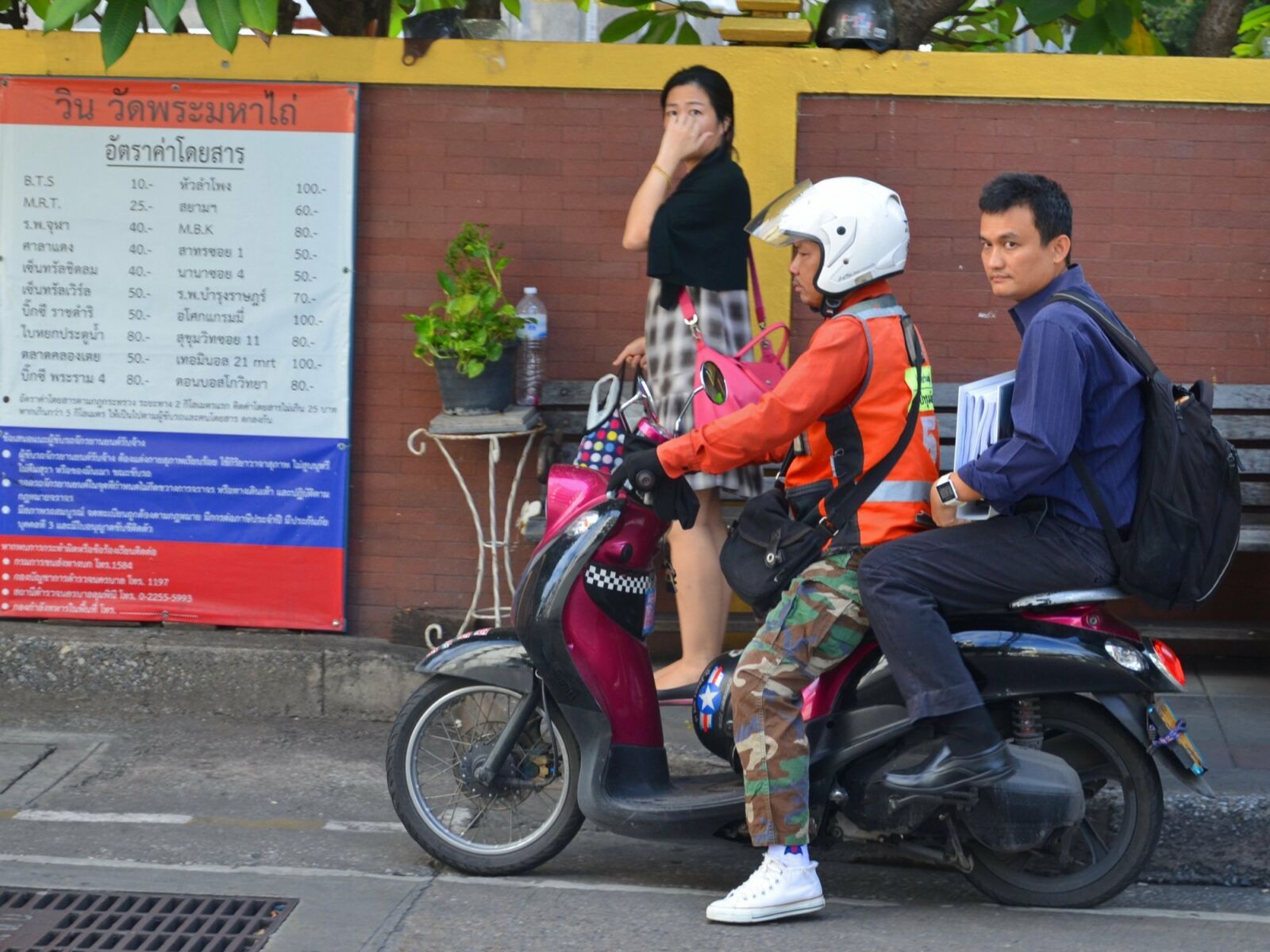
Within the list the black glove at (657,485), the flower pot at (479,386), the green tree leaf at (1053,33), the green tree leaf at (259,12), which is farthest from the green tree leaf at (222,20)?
the green tree leaf at (1053,33)

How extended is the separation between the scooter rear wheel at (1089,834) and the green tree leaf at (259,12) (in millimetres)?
3368

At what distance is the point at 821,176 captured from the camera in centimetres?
625

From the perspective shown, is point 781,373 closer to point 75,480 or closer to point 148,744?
point 148,744

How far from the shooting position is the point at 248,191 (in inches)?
247

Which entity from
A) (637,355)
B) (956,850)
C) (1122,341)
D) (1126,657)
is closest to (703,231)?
(637,355)

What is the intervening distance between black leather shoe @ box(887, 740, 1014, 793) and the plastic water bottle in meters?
2.62

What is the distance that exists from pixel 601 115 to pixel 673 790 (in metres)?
2.87

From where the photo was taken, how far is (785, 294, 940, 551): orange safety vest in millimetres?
4184

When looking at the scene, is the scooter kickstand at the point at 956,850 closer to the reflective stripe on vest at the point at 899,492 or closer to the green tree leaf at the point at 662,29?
the reflective stripe on vest at the point at 899,492

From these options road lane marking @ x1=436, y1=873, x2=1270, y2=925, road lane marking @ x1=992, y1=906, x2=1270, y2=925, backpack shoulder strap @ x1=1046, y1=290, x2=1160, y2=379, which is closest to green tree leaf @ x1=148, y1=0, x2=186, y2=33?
road lane marking @ x1=436, y1=873, x2=1270, y2=925

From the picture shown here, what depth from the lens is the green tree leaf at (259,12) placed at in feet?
18.1

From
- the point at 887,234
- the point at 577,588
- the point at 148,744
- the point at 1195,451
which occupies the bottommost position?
the point at 148,744

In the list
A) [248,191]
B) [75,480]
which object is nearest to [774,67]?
[248,191]

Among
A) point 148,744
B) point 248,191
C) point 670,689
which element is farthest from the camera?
point 248,191
